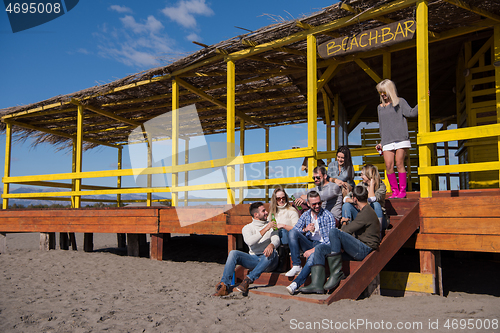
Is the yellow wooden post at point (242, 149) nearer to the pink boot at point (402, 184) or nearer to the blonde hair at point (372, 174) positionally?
the pink boot at point (402, 184)

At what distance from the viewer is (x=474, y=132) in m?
4.64

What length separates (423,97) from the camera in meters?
5.02

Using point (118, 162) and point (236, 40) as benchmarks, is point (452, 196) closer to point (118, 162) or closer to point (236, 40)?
point (236, 40)

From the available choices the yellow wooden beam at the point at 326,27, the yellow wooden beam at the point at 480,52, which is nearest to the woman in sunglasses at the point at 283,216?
the yellow wooden beam at the point at 326,27

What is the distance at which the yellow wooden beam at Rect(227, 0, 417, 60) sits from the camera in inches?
215

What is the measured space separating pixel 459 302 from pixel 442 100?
25.2 ft

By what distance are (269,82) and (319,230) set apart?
547 centimetres

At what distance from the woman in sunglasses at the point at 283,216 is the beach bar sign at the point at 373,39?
2572mm

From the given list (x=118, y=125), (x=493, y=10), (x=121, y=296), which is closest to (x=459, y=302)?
(x=121, y=296)

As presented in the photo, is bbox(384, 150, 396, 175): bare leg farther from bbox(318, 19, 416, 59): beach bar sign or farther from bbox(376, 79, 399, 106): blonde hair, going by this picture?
bbox(318, 19, 416, 59): beach bar sign

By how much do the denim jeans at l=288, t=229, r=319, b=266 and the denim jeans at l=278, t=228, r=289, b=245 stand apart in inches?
15.3

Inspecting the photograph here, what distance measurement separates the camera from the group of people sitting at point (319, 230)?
440cm

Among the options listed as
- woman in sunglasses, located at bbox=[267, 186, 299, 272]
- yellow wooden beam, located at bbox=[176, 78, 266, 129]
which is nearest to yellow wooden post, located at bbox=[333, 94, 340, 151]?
yellow wooden beam, located at bbox=[176, 78, 266, 129]

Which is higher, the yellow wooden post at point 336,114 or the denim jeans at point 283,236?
the yellow wooden post at point 336,114
